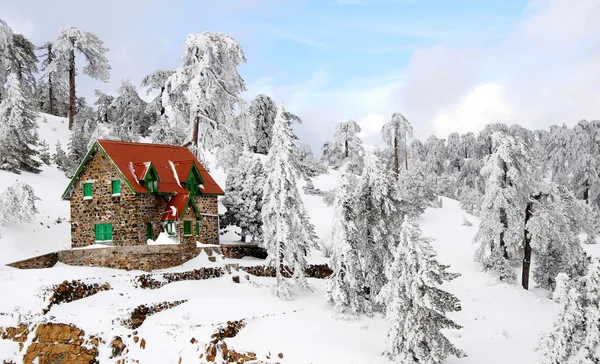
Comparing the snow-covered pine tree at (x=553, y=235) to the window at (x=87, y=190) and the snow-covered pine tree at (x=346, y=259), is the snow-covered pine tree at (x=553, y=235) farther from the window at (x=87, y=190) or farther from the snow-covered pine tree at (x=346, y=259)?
the window at (x=87, y=190)

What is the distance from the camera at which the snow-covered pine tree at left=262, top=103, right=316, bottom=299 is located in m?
26.2

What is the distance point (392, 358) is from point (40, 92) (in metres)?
65.0

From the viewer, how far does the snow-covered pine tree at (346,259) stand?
78.4ft

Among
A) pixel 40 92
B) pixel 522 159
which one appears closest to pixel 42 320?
pixel 522 159

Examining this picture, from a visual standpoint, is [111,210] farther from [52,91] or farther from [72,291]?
[52,91]

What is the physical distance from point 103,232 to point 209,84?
14.5 m

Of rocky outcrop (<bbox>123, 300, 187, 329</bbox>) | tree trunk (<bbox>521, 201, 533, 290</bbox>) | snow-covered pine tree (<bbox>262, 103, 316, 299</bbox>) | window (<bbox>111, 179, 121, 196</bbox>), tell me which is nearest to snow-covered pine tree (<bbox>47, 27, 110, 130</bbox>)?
window (<bbox>111, 179, 121, 196</bbox>)

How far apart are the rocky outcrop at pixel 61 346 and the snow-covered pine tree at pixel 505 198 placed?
2473 cm

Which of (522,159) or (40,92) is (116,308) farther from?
(40,92)

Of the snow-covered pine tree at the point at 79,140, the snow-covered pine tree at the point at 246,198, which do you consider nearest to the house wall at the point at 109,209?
the snow-covered pine tree at the point at 246,198

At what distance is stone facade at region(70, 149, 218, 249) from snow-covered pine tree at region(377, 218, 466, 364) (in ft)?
47.4

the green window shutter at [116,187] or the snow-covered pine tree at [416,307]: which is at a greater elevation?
the green window shutter at [116,187]

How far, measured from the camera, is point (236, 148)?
38.5m

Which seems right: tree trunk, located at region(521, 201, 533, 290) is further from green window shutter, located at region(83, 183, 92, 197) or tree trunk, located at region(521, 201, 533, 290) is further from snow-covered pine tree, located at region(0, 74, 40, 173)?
snow-covered pine tree, located at region(0, 74, 40, 173)
